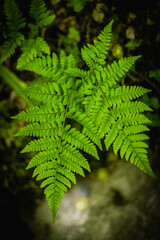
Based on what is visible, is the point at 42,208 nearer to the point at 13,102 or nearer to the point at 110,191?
the point at 110,191

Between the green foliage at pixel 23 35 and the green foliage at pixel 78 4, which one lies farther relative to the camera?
the green foliage at pixel 78 4

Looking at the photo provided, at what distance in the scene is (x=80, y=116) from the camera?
2010 millimetres

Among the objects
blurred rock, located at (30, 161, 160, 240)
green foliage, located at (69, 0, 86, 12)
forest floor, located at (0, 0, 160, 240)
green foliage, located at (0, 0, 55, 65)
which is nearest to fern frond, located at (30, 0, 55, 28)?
green foliage, located at (0, 0, 55, 65)

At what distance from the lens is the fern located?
1876 millimetres

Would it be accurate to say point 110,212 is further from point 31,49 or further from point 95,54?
point 31,49

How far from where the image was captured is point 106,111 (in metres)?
2.02

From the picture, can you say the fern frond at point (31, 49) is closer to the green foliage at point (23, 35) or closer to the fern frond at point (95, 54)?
the green foliage at point (23, 35)

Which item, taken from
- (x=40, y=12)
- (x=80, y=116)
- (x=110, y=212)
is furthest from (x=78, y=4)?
(x=110, y=212)

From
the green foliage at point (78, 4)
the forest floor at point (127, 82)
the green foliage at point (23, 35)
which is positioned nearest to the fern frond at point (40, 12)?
the green foliage at point (23, 35)

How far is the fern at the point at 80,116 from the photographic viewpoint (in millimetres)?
1876

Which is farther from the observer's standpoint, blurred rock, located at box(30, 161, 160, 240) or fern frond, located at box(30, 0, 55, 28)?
blurred rock, located at box(30, 161, 160, 240)

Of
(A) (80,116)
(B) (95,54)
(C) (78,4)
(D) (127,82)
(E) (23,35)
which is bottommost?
(A) (80,116)

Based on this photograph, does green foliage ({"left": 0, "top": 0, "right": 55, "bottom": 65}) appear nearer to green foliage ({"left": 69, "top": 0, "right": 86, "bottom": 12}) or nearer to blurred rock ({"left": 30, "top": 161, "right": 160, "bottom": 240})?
green foliage ({"left": 69, "top": 0, "right": 86, "bottom": 12})

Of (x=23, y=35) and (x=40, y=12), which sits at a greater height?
(x=40, y=12)
